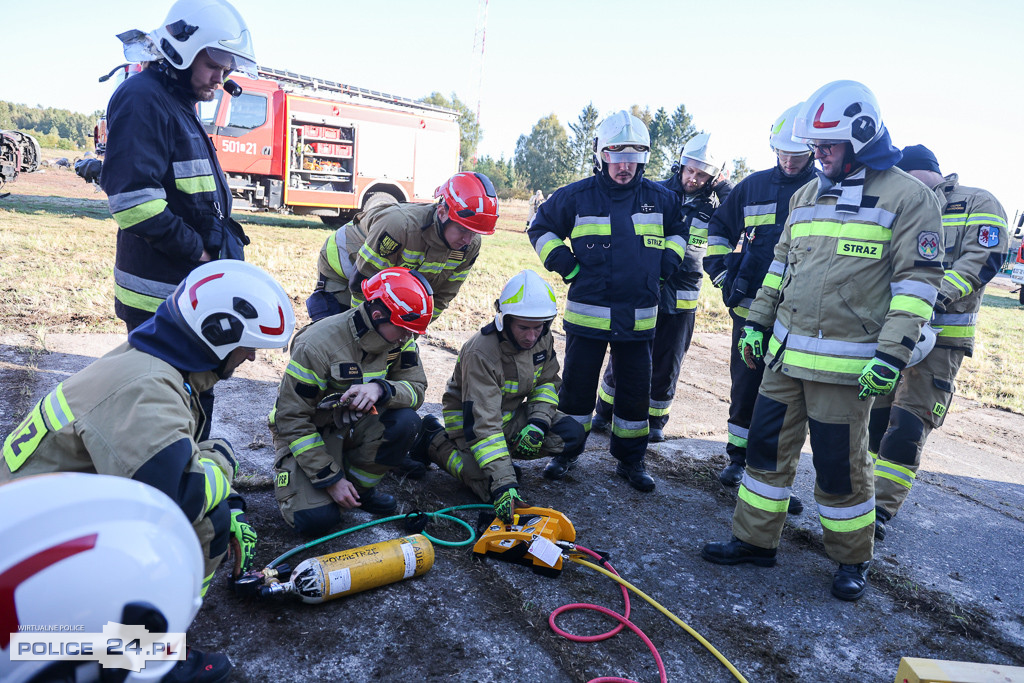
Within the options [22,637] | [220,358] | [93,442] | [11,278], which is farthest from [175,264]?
[11,278]

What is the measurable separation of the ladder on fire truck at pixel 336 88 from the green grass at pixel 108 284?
3.65m

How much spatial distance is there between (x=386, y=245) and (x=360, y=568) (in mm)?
2007

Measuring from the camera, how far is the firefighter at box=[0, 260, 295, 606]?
78.6 inches

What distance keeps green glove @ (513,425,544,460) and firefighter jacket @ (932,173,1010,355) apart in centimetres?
272

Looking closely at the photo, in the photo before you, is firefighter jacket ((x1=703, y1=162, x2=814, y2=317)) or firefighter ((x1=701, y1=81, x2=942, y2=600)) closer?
firefighter ((x1=701, y1=81, x2=942, y2=600))

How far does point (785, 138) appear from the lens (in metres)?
4.44

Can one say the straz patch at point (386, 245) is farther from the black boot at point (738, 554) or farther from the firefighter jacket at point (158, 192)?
the black boot at point (738, 554)

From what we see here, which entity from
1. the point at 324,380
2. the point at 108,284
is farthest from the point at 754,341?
the point at 108,284

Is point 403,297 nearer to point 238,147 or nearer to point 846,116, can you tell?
point 846,116

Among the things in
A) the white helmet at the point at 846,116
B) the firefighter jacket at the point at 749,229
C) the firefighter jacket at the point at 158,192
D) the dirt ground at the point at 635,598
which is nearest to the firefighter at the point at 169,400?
the dirt ground at the point at 635,598

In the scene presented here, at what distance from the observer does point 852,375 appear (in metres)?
3.30

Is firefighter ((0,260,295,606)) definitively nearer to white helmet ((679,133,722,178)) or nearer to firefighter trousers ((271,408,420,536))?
firefighter trousers ((271,408,420,536))

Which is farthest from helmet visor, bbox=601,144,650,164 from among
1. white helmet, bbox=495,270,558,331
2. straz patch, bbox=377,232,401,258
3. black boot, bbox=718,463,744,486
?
black boot, bbox=718,463,744,486

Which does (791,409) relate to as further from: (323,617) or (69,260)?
(69,260)
